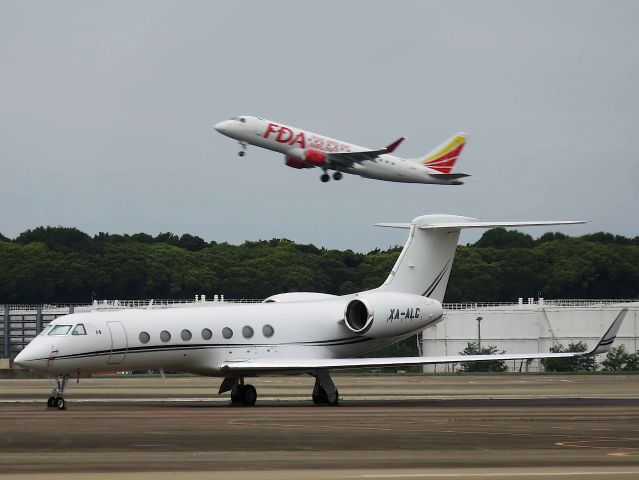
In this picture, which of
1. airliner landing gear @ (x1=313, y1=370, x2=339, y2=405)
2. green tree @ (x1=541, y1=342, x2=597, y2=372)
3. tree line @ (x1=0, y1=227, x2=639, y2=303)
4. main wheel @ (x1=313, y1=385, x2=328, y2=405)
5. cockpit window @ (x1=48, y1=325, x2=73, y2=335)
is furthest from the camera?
tree line @ (x1=0, y1=227, x2=639, y2=303)

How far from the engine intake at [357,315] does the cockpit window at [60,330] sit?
828 cm

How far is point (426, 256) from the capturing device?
39906mm

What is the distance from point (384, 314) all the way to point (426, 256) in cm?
311

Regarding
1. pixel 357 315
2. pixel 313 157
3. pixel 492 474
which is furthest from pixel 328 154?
pixel 492 474

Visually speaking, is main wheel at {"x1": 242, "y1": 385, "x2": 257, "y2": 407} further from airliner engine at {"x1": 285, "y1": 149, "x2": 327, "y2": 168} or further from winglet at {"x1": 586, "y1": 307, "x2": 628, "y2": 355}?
airliner engine at {"x1": 285, "y1": 149, "x2": 327, "y2": 168}

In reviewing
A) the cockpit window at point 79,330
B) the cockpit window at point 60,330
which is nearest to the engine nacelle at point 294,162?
the cockpit window at point 79,330

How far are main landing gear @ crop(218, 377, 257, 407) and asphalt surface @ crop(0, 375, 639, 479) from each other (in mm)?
266

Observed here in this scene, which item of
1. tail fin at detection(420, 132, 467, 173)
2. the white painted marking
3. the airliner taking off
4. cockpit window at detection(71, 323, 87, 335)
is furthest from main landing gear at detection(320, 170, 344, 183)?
the white painted marking

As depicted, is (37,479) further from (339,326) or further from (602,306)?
(602,306)

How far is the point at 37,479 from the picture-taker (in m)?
16.4

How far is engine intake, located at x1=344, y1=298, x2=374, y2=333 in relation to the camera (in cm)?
3772

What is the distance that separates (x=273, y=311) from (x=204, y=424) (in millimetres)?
12139

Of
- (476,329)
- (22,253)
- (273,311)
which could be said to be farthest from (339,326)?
(22,253)

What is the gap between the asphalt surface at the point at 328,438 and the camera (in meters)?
17.5
